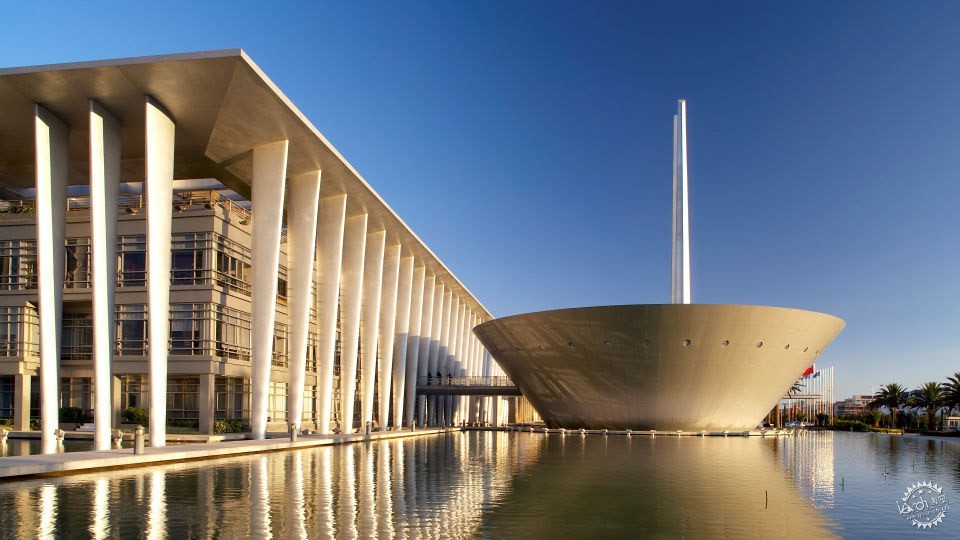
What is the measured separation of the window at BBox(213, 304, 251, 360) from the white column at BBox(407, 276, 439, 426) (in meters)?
21.4

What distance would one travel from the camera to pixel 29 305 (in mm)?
38969

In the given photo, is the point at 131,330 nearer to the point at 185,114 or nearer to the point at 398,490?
the point at 185,114

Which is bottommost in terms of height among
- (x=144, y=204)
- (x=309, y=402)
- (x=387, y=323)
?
(x=309, y=402)

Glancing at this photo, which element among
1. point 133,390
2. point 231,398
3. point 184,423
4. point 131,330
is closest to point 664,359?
point 231,398

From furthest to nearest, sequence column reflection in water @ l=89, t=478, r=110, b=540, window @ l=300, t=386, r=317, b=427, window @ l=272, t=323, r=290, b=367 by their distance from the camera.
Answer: window @ l=300, t=386, r=317, b=427 < window @ l=272, t=323, r=290, b=367 < column reflection in water @ l=89, t=478, r=110, b=540

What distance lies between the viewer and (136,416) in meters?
37.2

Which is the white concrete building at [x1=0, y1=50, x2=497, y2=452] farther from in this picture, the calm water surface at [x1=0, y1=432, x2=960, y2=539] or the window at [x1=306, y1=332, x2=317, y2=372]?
the calm water surface at [x1=0, y1=432, x2=960, y2=539]

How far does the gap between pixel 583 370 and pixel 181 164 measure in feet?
73.7

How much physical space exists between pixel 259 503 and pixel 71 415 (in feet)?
95.8

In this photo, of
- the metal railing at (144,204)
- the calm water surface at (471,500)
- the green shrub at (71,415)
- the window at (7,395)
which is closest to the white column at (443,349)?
the metal railing at (144,204)

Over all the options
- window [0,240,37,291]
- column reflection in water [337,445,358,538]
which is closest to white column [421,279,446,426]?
window [0,240,37,291]

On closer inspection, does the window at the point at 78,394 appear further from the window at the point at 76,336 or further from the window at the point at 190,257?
the window at the point at 190,257

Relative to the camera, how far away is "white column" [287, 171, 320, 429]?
113 ft

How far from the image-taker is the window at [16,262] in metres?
39.4
